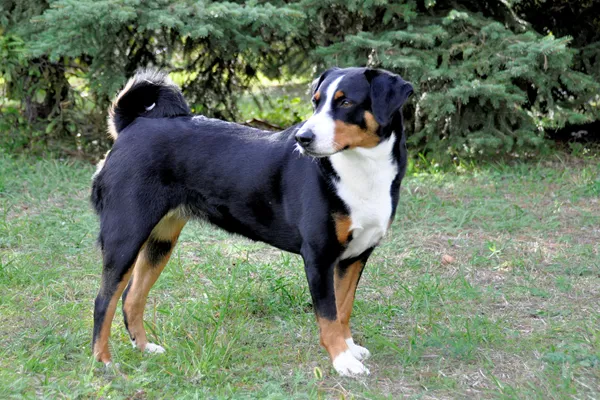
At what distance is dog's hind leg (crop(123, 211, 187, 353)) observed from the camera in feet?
12.7

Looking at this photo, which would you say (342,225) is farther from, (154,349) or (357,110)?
(154,349)

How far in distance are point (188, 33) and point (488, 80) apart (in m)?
2.67

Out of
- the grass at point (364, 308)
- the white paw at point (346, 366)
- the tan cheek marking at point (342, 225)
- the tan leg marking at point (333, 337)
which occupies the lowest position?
the grass at point (364, 308)

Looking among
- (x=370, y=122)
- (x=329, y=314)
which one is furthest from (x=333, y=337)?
(x=370, y=122)

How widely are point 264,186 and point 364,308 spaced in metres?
1.16

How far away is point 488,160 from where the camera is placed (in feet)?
24.0

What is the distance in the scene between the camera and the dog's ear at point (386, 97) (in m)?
3.38

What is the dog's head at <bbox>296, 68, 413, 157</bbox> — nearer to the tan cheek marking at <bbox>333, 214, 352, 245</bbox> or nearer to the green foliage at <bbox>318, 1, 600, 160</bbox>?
the tan cheek marking at <bbox>333, 214, 352, 245</bbox>

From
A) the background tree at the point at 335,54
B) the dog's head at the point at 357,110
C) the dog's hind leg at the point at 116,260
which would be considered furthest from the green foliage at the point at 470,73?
the dog's hind leg at the point at 116,260

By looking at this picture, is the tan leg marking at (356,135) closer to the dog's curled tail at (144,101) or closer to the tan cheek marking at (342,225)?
the tan cheek marking at (342,225)

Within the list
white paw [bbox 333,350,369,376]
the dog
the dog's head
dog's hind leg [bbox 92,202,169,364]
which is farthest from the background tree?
white paw [bbox 333,350,369,376]

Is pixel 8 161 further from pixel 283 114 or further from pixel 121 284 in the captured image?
pixel 121 284

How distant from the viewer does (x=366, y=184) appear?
3469 millimetres

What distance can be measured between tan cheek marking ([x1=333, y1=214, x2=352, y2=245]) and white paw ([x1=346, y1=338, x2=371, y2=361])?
659 millimetres
